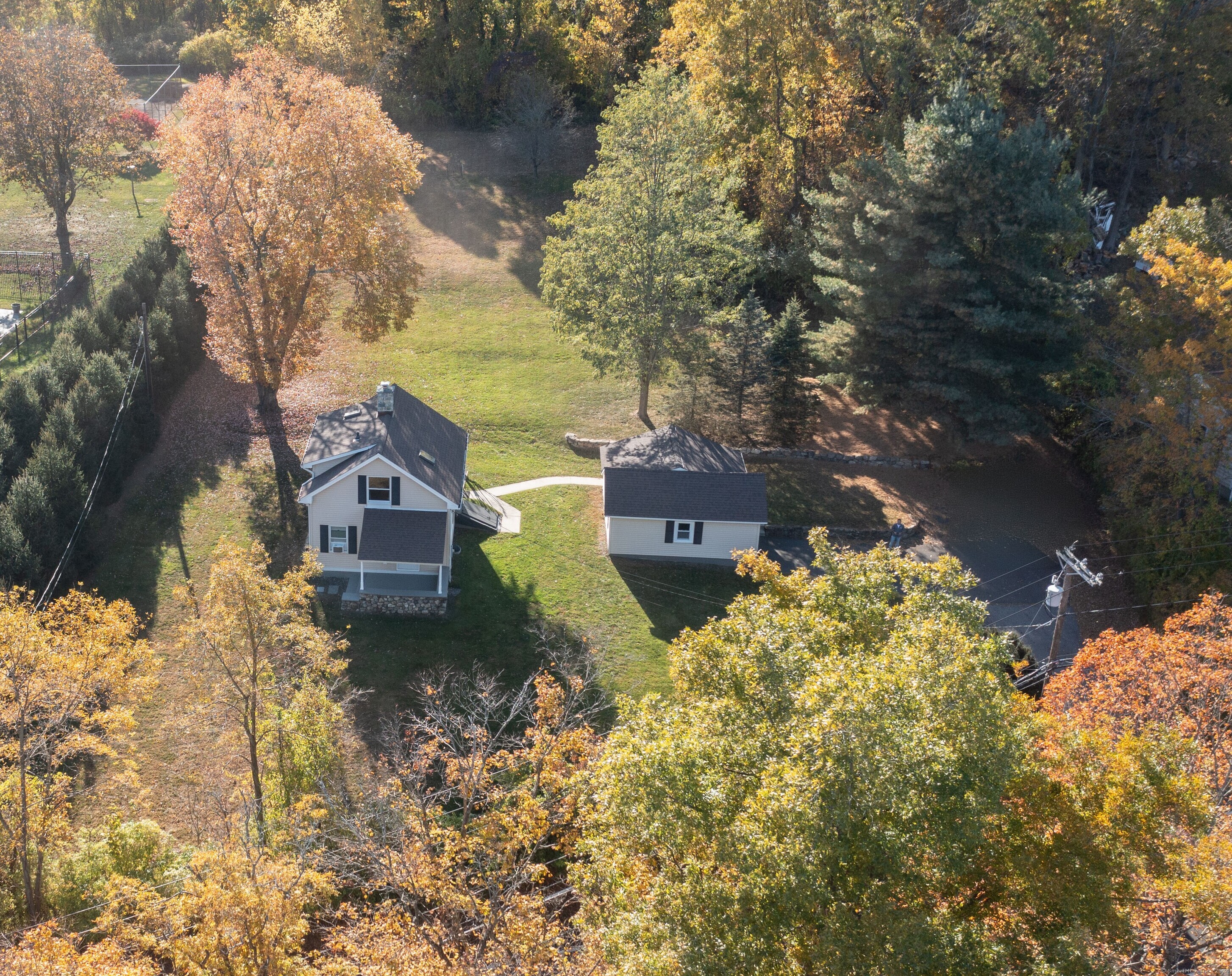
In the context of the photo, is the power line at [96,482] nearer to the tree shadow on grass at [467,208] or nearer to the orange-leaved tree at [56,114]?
the orange-leaved tree at [56,114]

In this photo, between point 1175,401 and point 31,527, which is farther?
point 1175,401

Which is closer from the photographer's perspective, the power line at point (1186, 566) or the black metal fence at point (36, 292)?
the power line at point (1186, 566)

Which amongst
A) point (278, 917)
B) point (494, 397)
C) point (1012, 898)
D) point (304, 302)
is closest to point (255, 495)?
point (304, 302)

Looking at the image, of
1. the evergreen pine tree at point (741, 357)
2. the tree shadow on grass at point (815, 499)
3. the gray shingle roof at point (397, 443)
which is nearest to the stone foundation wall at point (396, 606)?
the gray shingle roof at point (397, 443)

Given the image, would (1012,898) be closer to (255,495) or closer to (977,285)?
(977,285)

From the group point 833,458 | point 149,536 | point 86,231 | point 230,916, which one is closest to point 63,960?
point 230,916

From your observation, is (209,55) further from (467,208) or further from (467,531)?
(467,531)

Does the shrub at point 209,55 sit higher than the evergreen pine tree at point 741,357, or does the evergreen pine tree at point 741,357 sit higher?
the shrub at point 209,55
